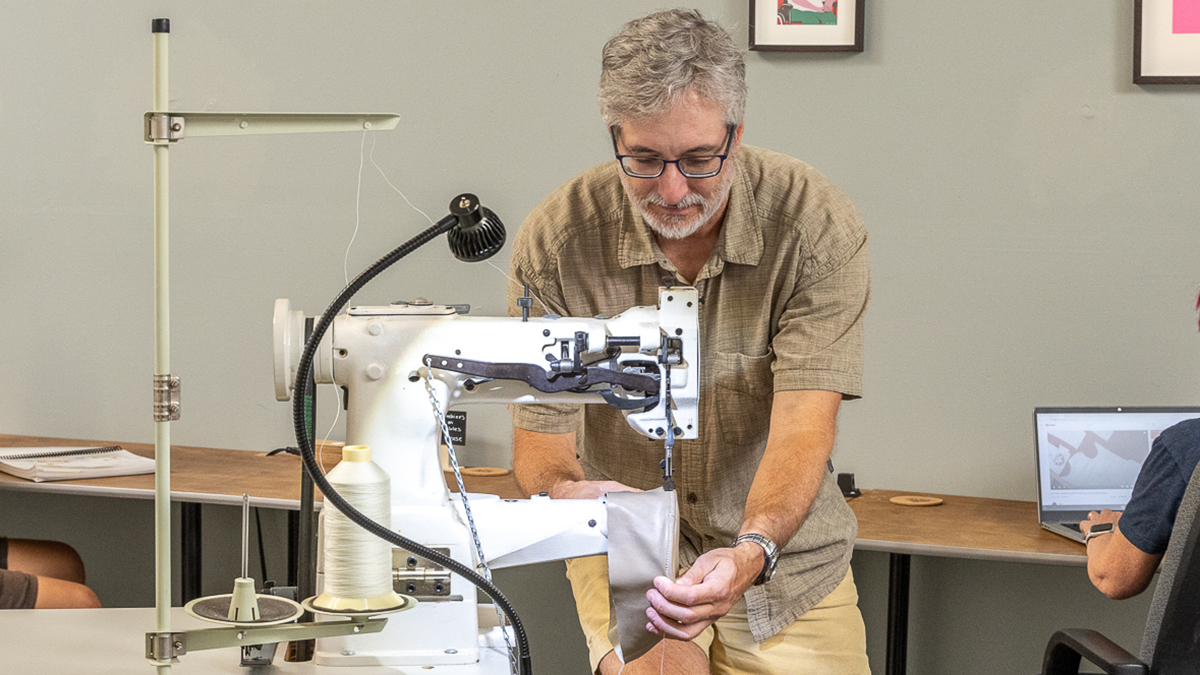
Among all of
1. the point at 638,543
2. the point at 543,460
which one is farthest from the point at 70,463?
the point at 638,543

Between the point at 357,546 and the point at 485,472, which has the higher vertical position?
the point at 357,546

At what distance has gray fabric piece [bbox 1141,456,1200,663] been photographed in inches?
63.4

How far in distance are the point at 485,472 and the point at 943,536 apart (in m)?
1.17

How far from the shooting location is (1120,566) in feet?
6.00

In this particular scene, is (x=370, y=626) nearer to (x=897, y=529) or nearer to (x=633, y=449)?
(x=633, y=449)

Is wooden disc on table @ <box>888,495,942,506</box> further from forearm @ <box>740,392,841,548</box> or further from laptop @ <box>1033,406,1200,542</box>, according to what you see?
forearm @ <box>740,392,841,548</box>

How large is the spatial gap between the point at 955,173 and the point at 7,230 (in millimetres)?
2606

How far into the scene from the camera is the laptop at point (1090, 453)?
2441mm

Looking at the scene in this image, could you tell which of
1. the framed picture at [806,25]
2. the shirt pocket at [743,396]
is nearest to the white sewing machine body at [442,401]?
the shirt pocket at [743,396]

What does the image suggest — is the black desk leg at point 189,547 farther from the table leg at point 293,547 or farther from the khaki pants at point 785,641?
the khaki pants at point 785,641

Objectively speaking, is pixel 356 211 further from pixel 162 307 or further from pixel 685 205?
pixel 162 307

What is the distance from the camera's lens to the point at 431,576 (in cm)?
125

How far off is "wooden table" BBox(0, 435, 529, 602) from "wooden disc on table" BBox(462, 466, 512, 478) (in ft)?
0.10

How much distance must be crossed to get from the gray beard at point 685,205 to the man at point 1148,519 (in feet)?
2.56
